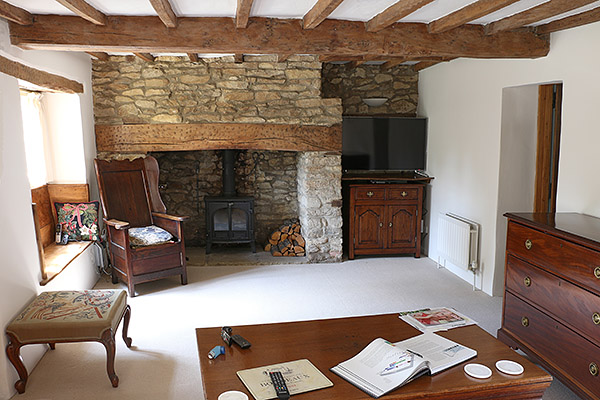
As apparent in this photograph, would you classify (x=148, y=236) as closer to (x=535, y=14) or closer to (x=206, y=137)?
(x=206, y=137)

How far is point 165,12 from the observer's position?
2.91 m

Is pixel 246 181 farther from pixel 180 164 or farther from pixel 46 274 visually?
pixel 46 274

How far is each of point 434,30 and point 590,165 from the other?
4.67 feet

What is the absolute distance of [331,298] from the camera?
172 inches

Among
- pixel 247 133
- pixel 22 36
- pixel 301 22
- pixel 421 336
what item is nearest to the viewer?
pixel 421 336

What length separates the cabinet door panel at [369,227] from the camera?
18.2ft

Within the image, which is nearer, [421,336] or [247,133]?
[421,336]

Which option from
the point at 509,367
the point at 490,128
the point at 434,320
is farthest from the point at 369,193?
the point at 509,367

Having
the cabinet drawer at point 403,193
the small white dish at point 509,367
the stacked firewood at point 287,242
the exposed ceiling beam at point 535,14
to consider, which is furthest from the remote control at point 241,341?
the cabinet drawer at point 403,193

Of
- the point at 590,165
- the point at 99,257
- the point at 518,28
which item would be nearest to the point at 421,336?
the point at 590,165

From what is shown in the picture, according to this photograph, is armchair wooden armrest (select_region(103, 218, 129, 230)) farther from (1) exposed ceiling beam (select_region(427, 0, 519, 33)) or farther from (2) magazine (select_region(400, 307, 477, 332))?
(1) exposed ceiling beam (select_region(427, 0, 519, 33))

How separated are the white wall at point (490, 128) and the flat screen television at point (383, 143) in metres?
0.16

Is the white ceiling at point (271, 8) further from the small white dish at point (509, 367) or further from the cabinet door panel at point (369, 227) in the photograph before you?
the cabinet door panel at point (369, 227)

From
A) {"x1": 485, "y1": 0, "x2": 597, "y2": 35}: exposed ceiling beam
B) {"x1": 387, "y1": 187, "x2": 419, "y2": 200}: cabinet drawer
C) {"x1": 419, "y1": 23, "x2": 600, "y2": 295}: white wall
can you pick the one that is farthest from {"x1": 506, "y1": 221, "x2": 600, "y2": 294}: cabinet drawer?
{"x1": 387, "y1": 187, "x2": 419, "y2": 200}: cabinet drawer
